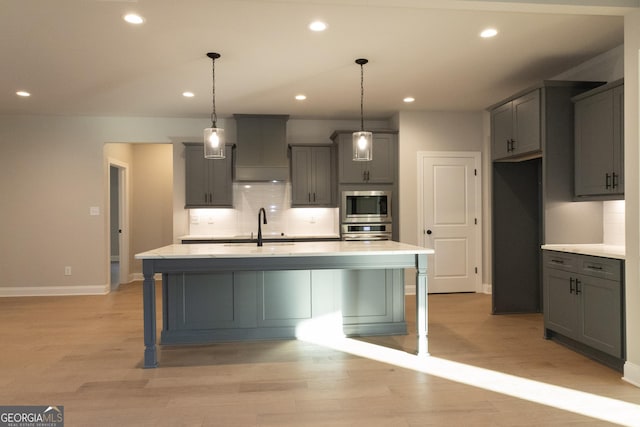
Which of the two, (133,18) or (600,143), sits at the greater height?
(133,18)

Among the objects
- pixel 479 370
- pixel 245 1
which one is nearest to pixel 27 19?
pixel 245 1

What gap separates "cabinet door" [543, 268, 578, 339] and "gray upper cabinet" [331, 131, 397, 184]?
2581 millimetres

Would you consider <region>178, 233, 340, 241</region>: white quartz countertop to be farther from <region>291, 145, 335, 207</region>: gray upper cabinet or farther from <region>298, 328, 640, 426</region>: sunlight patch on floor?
<region>298, 328, 640, 426</region>: sunlight patch on floor

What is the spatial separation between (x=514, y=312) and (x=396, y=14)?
3482mm

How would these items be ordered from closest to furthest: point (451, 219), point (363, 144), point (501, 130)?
point (363, 144)
point (501, 130)
point (451, 219)

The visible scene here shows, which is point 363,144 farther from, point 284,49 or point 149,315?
point 149,315

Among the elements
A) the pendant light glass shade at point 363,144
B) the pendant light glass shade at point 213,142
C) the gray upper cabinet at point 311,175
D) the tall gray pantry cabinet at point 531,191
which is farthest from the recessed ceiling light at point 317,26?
the gray upper cabinet at point 311,175

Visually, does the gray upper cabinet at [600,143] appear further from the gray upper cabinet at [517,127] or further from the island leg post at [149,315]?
the island leg post at [149,315]

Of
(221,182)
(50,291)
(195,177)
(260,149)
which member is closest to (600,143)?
(260,149)

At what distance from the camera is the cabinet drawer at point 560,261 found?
3410 millimetres

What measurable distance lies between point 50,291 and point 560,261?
6443 millimetres

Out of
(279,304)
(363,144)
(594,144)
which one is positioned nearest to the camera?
(594,144)

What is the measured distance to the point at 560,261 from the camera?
11.7 feet

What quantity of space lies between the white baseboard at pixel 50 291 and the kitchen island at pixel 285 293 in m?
3.03
